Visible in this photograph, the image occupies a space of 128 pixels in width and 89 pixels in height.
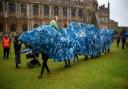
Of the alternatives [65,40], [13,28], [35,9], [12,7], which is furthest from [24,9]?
[65,40]

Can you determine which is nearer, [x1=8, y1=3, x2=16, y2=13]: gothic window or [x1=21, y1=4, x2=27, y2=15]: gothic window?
[x1=8, y1=3, x2=16, y2=13]: gothic window

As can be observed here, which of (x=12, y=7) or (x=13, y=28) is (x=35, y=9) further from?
(x=13, y=28)

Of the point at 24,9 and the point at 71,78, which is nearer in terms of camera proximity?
the point at 71,78

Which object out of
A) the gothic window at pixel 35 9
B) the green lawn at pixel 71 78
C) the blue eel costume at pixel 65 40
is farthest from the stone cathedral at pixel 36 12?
the green lawn at pixel 71 78

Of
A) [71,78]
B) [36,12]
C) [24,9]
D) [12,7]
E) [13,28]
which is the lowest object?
[71,78]

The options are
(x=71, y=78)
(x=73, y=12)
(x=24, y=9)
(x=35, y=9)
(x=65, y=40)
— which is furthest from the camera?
(x=73, y=12)

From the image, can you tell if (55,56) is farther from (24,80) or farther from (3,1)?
(3,1)

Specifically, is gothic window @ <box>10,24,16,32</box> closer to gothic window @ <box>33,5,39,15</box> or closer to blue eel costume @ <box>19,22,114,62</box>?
gothic window @ <box>33,5,39,15</box>

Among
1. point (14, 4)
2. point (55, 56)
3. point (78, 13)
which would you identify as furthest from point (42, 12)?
point (55, 56)

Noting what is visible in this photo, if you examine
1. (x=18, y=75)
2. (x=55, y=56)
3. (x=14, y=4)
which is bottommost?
(x=18, y=75)

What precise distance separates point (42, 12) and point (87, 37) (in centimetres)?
3919

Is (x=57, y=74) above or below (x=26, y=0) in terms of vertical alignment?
below

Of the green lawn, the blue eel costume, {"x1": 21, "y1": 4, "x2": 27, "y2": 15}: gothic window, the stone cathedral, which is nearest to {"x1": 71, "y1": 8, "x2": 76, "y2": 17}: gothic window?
the stone cathedral

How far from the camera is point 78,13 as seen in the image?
2566 inches
